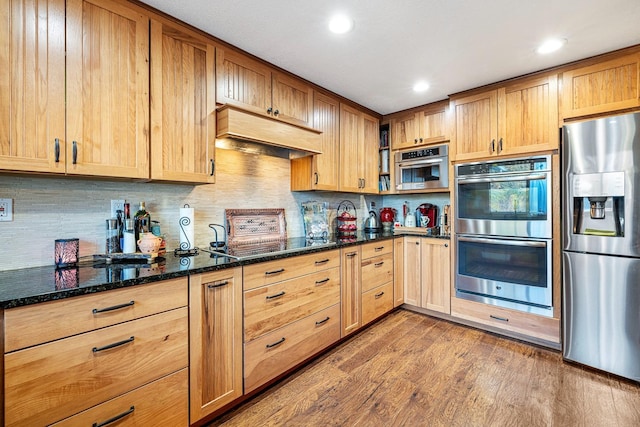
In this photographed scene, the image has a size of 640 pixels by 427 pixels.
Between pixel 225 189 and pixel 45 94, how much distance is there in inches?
47.1

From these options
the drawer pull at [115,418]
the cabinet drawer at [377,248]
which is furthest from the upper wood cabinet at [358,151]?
the drawer pull at [115,418]

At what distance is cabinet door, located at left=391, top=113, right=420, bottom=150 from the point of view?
131 inches

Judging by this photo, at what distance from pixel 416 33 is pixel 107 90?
187 cm

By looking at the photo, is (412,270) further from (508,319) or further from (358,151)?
(358,151)

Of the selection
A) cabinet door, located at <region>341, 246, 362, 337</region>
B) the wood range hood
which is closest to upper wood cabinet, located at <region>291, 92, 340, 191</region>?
the wood range hood

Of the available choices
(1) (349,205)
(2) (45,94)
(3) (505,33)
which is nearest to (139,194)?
(2) (45,94)

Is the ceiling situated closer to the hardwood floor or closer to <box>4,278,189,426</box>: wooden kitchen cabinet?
<box>4,278,189,426</box>: wooden kitchen cabinet

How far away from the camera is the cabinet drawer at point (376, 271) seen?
2.72m

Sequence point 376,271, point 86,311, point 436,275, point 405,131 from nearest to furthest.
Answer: point 86,311 → point 376,271 → point 436,275 → point 405,131

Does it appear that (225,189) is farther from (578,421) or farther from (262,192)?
(578,421)

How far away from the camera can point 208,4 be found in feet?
5.34

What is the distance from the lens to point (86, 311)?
117 cm

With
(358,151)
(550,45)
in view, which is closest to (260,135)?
(358,151)

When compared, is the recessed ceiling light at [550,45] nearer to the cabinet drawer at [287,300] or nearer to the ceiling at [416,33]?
the ceiling at [416,33]
